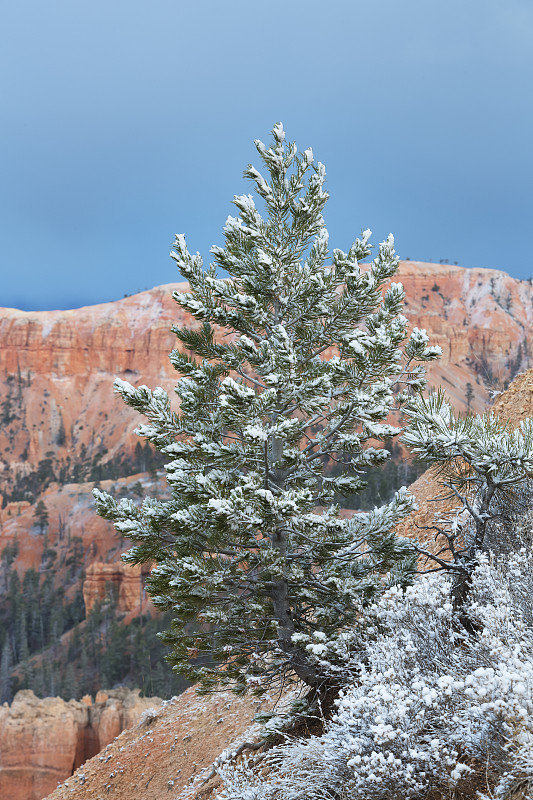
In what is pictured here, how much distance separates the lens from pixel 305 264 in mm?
6340

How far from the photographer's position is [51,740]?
2580 cm

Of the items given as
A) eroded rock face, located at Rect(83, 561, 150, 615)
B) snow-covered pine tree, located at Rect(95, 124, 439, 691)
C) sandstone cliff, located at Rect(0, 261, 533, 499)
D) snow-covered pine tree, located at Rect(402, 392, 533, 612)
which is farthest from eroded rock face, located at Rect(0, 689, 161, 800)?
sandstone cliff, located at Rect(0, 261, 533, 499)

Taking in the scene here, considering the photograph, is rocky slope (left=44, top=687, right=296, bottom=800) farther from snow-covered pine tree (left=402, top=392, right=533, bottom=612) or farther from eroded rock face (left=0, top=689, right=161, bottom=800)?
eroded rock face (left=0, top=689, right=161, bottom=800)

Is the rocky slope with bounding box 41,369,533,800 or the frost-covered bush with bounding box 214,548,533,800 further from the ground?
the frost-covered bush with bounding box 214,548,533,800

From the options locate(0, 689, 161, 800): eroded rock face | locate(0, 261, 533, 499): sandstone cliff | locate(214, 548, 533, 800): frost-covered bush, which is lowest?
locate(0, 689, 161, 800): eroded rock face

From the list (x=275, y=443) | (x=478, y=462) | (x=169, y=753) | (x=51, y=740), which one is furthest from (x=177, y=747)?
(x=51, y=740)

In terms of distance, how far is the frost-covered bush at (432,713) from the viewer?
112 inches

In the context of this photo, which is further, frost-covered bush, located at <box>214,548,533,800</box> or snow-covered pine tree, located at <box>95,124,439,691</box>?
snow-covered pine tree, located at <box>95,124,439,691</box>

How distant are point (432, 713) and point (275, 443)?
10.6 feet

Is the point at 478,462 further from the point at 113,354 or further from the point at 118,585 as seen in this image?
the point at 113,354

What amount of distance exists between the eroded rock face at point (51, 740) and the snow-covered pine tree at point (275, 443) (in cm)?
2304

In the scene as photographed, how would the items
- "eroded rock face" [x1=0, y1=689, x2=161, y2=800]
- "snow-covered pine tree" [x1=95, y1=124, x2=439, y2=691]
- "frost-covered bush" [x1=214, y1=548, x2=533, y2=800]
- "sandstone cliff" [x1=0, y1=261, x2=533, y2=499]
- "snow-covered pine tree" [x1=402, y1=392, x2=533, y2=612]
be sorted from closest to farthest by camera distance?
"frost-covered bush" [x1=214, y1=548, x2=533, y2=800] < "snow-covered pine tree" [x1=402, y1=392, x2=533, y2=612] < "snow-covered pine tree" [x1=95, y1=124, x2=439, y2=691] < "eroded rock face" [x1=0, y1=689, x2=161, y2=800] < "sandstone cliff" [x1=0, y1=261, x2=533, y2=499]

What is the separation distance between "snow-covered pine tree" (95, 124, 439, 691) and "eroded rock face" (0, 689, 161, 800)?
23042mm

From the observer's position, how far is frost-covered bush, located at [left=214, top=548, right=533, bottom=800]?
2.85 metres
